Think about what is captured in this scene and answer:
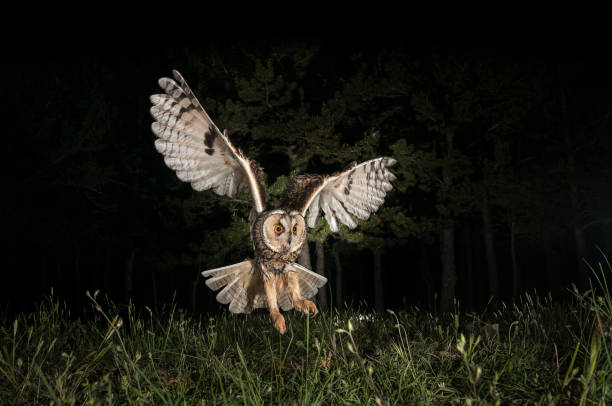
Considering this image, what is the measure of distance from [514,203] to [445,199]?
77.5 inches

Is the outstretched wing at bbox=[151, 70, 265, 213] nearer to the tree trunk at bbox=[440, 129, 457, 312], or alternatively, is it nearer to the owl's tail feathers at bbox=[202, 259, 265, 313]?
the owl's tail feathers at bbox=[202, 259, 265, 313]

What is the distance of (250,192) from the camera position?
4.05 m

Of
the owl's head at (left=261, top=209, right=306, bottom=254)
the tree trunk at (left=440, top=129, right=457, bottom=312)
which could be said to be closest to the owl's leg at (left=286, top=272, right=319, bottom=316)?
the owl's head at (left=261, top=209, right=306, bottom=254)

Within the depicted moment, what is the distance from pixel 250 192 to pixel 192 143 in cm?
67

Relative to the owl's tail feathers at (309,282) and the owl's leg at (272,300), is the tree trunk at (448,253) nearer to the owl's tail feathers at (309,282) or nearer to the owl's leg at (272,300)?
the owl's tail feathers at (309,282)

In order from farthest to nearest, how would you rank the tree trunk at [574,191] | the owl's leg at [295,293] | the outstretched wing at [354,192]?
the tree trunk at [574,191], the outstretched wing at [354,192], the owl's leg at [295,293]

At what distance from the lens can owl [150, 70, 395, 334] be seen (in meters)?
3.68

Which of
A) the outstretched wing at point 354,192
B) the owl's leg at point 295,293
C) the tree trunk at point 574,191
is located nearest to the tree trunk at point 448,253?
the tree trunk at point 574,191

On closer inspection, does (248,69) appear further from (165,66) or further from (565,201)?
(565,201)

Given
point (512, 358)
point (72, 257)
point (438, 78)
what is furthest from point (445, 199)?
point (72, 257)

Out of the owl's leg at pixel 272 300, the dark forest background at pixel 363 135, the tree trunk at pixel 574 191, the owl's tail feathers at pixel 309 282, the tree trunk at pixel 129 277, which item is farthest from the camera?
the tree trunk at pixel 129 277

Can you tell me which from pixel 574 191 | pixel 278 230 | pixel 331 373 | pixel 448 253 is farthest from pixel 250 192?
pixel 574 191

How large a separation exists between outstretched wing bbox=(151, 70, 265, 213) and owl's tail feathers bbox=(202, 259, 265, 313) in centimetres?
57

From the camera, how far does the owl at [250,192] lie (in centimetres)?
368
